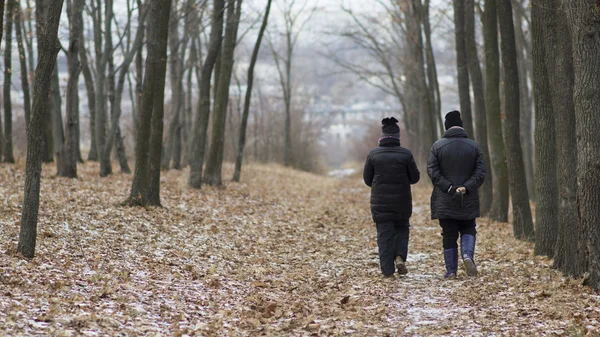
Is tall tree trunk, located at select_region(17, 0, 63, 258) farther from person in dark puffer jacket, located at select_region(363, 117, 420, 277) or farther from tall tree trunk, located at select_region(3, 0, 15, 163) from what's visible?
tall tree trunk, located at select_region(3, 0, 15, 163)

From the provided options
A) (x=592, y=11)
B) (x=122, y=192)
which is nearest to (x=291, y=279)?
(x=592, y=11)

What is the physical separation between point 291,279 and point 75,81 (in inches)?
477

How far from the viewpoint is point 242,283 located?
8.54 metres

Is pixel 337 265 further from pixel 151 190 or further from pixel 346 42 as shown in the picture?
A: pixel 346 42

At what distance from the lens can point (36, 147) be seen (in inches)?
305

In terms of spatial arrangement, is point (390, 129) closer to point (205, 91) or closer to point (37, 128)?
point (37, 128)

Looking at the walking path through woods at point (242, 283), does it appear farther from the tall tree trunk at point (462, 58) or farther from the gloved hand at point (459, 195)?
the tall tree trunk at point (462, 58)

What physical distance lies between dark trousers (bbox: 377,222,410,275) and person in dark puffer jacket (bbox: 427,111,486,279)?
2.02 feet

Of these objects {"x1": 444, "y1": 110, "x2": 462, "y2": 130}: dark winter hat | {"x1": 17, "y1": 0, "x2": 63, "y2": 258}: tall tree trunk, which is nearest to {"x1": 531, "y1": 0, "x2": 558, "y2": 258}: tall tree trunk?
{"x1": 444, "y1": 110, "x2": 462, "y2": 130}: dark winter hat

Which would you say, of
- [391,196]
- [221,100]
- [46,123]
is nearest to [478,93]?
[221,100]

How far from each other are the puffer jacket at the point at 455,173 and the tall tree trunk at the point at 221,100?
38.9 ft

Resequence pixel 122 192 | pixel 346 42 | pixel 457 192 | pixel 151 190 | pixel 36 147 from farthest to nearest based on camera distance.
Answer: pixel 346 42, pixel 122 192, pixel 151 190, pixel 457 192, pixel 36 147

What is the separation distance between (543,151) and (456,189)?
7.60 ft

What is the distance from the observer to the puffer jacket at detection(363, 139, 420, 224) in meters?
9.16
